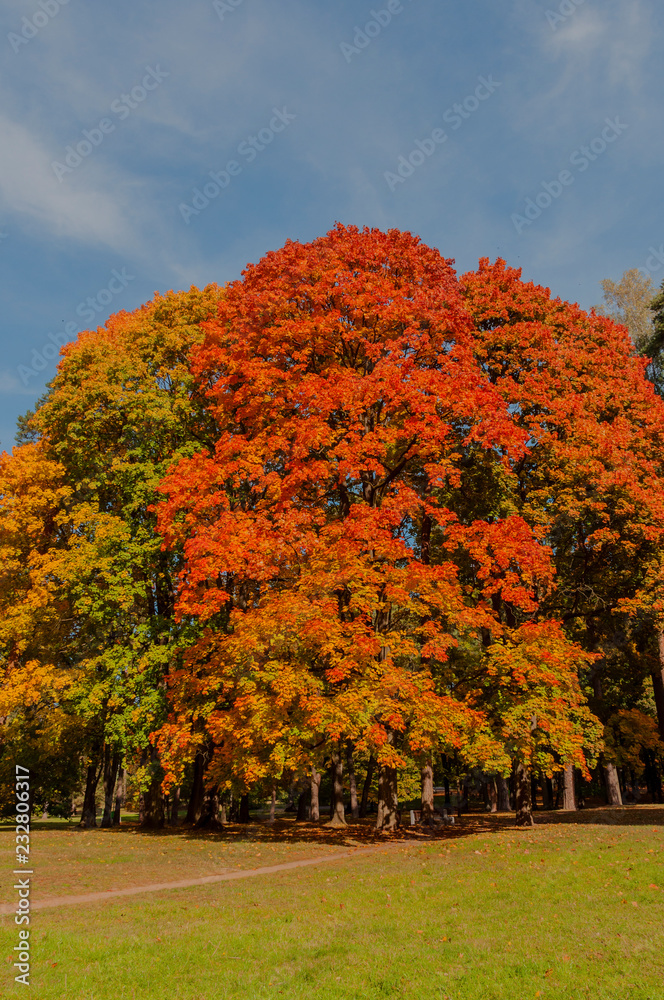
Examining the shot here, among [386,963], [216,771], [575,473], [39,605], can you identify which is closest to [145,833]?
[216,771]

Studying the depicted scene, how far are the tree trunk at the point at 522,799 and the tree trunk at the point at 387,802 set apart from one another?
4275 millimetres

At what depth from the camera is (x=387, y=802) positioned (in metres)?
20.9

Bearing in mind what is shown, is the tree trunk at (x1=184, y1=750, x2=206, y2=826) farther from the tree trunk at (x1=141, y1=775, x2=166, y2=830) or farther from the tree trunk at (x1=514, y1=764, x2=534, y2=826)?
the tree trunk at (x1=514, y1=764, x2=534, y2=826)

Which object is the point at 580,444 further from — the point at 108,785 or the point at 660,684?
the point at 108,785

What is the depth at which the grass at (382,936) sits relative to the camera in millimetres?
7230

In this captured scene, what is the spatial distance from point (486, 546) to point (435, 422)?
418 cm

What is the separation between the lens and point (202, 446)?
2459 centimetres

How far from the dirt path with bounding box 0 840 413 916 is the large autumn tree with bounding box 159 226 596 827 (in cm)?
236

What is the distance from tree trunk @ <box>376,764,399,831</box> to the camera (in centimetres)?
2072

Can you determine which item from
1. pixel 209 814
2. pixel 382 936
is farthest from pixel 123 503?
pixel 382 936

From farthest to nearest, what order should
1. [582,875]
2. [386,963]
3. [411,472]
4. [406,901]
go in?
[411,472] < [582,875] < [406,901] < [386,963]

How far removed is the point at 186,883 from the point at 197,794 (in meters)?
13.1

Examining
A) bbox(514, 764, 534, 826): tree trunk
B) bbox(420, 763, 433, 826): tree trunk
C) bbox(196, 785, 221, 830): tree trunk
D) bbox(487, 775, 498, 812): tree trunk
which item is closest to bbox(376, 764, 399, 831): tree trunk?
bbox(420, 763, 433, 826): tree trunk

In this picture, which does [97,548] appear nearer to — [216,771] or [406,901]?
[216,771]
